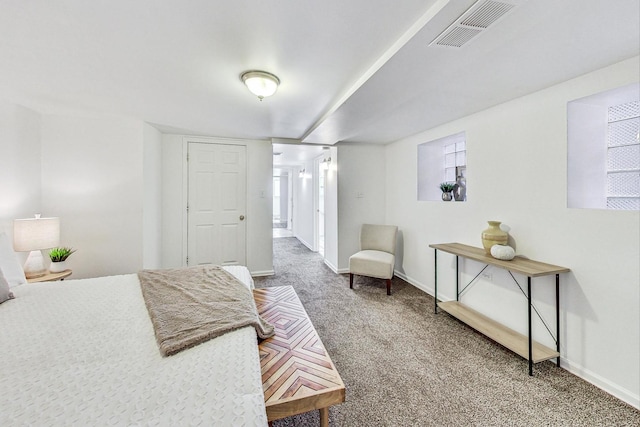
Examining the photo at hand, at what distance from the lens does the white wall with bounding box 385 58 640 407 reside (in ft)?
5.57

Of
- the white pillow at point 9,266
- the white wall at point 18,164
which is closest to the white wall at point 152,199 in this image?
the white wall at point 18,164

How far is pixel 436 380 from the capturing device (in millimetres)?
1880

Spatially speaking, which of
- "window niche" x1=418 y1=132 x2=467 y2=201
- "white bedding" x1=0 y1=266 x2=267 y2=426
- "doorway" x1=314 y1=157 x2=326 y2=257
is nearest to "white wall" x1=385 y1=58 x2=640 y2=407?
"window niche" x1=418 y1=132 x2=467 y2=201

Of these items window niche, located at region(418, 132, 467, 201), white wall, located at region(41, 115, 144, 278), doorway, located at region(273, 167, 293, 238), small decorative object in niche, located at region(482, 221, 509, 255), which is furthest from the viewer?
doorway, located at region(273, 167, 293, 238)

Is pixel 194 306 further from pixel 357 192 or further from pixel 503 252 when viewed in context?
pixel 357 192

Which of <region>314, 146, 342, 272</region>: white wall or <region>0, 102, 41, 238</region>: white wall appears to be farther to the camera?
<region>314, 146, 342, 272</region>: white wall

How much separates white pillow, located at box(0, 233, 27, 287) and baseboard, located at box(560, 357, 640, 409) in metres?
4.23

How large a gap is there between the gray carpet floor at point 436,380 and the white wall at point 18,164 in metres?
3.21

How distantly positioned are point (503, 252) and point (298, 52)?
89.5 inches

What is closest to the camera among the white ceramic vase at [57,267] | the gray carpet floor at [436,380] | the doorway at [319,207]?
the gray carpet floor at [436,380]

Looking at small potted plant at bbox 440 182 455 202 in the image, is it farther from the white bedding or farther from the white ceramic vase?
the white ceramic vase

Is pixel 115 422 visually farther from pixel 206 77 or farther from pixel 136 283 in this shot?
pixel 206 77

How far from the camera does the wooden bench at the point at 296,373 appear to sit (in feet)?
3.93

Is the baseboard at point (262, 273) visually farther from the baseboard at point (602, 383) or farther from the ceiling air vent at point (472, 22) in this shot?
the ceiling air vent at point (472, 22)
